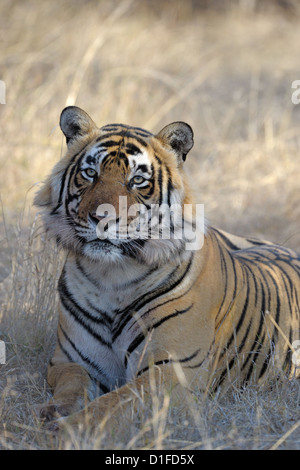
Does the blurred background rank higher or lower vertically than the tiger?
higher

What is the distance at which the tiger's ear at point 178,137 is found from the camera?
3162 millimetres

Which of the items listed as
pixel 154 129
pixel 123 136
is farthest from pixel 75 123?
pixel 154 129

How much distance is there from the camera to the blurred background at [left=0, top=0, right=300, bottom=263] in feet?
20.4

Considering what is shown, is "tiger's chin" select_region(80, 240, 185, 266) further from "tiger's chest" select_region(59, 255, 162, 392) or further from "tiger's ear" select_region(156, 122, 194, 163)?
"tiger's ear" select_region(156, 122, 194, 163)

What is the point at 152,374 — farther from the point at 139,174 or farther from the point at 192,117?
the point at 192,117

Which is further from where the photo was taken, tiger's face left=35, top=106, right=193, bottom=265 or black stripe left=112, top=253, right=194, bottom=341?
black stripe left=112, top=253, right=194, bottom=341

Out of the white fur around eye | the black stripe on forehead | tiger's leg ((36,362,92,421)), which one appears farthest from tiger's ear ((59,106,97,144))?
tiger's leg ((36,362,92,421))

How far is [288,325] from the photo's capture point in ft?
12.0

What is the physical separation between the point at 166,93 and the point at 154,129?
1608 mm

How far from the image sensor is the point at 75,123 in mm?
3262

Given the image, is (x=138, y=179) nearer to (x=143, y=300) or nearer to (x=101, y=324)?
(x=143, y=300)

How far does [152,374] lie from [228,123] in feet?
19.3

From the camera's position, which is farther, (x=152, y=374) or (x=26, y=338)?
(x=26, y=338)

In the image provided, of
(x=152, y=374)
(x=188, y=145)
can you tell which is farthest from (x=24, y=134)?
(x=152, y=374)
